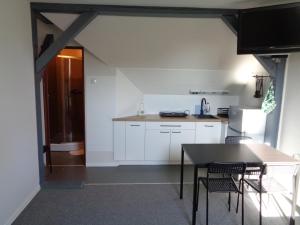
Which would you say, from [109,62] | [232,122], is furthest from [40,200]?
[232,122]

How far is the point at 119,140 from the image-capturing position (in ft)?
14.5

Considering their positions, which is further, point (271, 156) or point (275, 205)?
point (275, 205)

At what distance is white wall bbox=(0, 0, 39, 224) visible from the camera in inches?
98.2

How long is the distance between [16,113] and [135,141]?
219 cm

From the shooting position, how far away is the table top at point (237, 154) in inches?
99.7

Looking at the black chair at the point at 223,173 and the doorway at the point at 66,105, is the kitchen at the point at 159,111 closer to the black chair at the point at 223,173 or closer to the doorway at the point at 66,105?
the black chair at the point at 223,173

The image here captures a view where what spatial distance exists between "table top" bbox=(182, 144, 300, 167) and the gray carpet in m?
0.78

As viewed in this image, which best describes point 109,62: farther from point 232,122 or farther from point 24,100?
point 232,122

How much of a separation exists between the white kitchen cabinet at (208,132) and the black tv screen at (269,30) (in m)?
1.73

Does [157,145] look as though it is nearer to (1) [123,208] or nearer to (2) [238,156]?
(1) [123,208]

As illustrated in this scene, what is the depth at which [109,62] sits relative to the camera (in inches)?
164

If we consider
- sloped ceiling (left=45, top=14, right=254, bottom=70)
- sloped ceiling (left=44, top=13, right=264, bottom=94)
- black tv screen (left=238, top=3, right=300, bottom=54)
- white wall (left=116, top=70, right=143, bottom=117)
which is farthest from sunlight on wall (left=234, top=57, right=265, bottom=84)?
white wall (left=116, top=70, right=143, bottom=117)

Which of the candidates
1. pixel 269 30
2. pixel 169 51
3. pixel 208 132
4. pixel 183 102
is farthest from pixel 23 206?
pixel 269 30

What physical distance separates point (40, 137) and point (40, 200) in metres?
0.89
